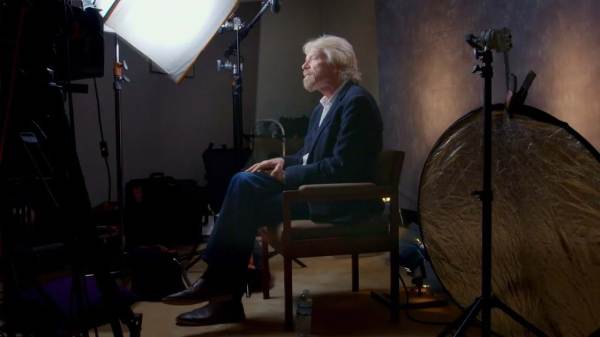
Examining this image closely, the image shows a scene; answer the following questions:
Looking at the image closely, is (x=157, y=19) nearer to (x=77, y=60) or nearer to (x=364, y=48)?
(x=77, y=60)

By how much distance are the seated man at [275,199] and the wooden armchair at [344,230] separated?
5 centimetres

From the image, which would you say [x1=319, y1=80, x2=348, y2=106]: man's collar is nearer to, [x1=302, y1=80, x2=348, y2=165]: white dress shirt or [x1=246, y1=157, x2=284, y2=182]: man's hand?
[x1=302, y1=80, x2=348, y2=165]: white dress shirt

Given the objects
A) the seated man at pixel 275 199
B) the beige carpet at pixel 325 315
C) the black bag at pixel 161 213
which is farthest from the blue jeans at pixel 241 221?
the black bag at pixel 161 213

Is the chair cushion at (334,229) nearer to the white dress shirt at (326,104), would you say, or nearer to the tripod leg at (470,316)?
the white dress shirt at (326,104)

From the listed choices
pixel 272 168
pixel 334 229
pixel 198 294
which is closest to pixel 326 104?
pixel 272 168

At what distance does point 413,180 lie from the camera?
3326mm

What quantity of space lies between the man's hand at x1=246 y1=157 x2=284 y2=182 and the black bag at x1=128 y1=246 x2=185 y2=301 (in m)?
0.58

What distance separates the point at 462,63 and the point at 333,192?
1.16 meters

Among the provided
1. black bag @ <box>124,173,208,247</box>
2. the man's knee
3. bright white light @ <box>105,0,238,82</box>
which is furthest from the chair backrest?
black bag @ <box>124,173,208,247</box>

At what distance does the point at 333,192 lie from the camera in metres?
2.03

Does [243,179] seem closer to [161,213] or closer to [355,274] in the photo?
[355,274]

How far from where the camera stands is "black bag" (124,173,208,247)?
368 centimetres

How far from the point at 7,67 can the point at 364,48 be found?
359 cm

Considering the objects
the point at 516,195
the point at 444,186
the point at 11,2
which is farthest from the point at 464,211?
the point at 11,2
